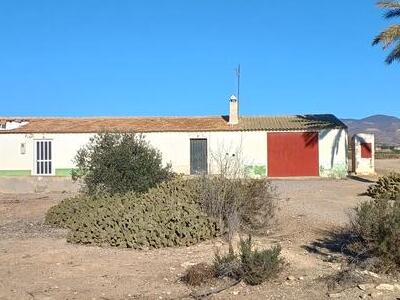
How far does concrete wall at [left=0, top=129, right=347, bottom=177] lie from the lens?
3334 cm

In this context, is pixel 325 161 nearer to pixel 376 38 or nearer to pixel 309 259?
pixel 376 38

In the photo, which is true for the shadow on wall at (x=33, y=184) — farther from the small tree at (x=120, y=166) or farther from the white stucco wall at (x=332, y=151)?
the small tree at (x=120, y=166)

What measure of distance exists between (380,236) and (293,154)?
2596 centimetres

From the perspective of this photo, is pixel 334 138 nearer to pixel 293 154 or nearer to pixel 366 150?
pixel 366 150

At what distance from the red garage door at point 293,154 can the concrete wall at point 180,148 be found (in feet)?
1.10

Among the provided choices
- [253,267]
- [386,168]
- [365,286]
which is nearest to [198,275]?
[253,267]

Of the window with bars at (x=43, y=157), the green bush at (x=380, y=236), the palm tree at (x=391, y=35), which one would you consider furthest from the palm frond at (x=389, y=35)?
the window with bars at (x=43, y=157)

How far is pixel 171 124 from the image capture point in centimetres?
3506

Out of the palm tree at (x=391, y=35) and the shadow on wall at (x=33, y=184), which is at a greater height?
the palm tree at (x=391, y=35)

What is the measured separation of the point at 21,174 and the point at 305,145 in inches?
629

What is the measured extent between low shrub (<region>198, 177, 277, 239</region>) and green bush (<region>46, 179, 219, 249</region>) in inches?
9.6

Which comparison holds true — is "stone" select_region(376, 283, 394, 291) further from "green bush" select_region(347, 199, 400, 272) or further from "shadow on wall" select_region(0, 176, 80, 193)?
"shadow on wall" select_region(0, 176, 80, 193)

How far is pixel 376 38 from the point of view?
2386cm

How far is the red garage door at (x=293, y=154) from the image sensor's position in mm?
33469
